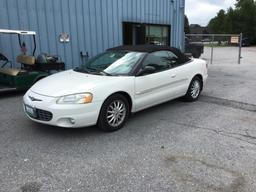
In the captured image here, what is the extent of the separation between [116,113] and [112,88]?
0.44 m

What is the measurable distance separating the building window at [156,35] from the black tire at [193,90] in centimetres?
602

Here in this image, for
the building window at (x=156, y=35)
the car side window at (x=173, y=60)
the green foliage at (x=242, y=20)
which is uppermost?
the green foliage at (x=242, y=20)

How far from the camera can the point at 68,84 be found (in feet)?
14.0

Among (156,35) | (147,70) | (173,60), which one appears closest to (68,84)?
(147,70)

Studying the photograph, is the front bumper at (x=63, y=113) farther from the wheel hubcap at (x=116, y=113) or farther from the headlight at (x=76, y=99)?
the wheel hubcap at (x=116, y=113)

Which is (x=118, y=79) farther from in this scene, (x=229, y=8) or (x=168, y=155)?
(x=229, y=8)

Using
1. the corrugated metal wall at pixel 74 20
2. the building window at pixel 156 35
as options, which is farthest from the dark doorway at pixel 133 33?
the building window at pixel 156 35

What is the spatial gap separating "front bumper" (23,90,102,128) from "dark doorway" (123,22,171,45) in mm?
7417

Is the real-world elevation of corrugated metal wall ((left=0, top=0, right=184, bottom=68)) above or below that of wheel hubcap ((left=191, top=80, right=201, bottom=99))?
above

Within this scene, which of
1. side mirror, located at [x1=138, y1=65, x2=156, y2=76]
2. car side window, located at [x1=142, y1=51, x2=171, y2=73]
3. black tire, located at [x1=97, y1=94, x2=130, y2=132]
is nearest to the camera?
black tire, located at [x1=97, y1=94, x2=130, y2=132]

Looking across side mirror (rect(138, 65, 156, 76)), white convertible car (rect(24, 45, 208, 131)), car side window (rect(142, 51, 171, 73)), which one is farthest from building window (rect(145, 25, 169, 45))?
side mirror (rect(138, 65, 156, 76))

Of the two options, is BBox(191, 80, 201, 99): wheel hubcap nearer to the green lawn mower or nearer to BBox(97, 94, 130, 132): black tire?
BBox(97, 94, 130, 132): black tire

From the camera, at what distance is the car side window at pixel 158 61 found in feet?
16.4

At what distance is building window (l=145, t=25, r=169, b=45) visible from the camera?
Result: 1189 cm
